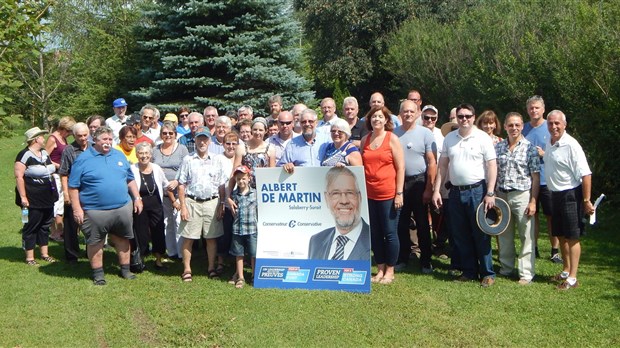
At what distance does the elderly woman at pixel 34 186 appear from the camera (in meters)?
8.35

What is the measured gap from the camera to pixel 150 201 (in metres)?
8.09

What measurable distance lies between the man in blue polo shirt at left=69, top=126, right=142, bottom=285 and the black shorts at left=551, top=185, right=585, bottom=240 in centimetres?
486

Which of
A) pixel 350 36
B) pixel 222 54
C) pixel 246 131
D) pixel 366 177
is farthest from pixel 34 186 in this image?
pixel 350 36

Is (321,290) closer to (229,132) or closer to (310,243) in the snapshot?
(310,243)

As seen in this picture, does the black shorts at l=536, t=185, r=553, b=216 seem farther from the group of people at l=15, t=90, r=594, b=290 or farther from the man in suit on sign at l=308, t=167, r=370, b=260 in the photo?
the man in suit on sign at l=308, t=167, r=370, b=260

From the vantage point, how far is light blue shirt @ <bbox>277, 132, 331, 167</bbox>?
7.29 m

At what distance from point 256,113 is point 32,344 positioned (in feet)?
41.6

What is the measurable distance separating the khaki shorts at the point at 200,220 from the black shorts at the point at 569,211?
388cm

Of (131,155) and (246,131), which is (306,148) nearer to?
(246,131)

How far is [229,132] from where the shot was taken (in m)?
7.66

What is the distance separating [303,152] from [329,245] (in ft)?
3.62

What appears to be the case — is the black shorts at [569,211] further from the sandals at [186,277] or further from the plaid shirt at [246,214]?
the sandals at [186,277]

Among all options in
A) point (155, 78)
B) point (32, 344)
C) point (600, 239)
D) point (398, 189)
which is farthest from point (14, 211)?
point (600, 239)

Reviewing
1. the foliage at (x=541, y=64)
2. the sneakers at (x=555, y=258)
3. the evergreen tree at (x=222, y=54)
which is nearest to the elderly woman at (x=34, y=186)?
the sneakers at (x=555, y=258)
